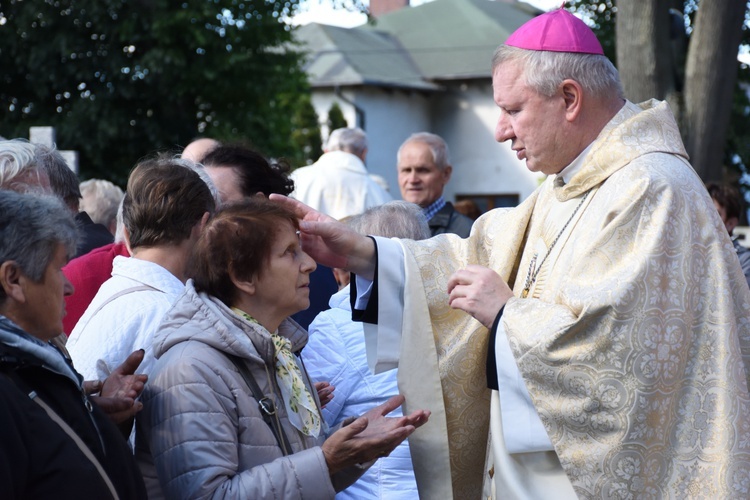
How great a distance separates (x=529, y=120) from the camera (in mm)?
3191

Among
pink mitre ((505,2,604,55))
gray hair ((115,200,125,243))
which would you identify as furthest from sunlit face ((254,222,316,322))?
pink mitre ((505,2,604,55))

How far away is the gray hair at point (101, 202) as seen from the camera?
20.2ft

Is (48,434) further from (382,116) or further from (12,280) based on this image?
(382,116)

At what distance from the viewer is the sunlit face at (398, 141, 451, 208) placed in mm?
7113

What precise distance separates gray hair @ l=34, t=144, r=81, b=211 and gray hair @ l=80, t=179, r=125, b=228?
2125mm

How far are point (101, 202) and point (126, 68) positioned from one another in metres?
13.4

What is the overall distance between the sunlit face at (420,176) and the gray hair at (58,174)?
11.0ft

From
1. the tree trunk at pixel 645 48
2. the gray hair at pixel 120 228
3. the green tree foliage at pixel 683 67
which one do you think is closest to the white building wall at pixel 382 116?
the green tree foliage at pixel 683 67

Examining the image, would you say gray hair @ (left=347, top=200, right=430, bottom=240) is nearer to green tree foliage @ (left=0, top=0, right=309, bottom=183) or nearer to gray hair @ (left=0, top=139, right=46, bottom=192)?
gray hair @ (left=0, top=139, right=46, bottom=192)

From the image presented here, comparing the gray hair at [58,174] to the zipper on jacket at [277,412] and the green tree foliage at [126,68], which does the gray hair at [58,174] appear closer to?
the zipper on jacket at [277,412]

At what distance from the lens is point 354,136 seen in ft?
25.6

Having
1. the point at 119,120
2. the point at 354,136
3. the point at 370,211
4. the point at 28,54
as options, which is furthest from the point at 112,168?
the point at 370,211

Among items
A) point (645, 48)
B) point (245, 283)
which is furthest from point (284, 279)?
point (645, 48)

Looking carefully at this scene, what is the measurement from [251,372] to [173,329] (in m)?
0.24
